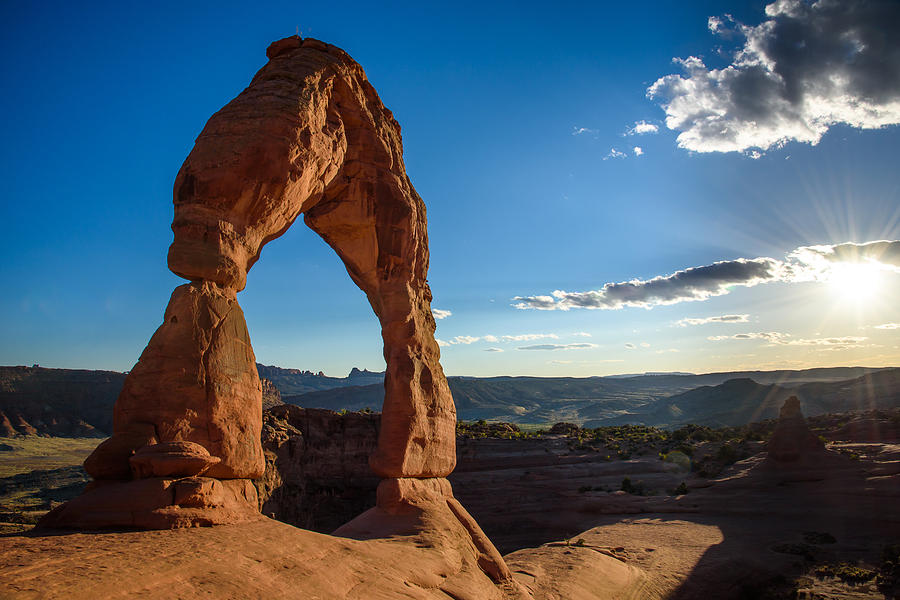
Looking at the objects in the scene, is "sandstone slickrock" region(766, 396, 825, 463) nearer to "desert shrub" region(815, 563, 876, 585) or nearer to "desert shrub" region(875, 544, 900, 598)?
"desert shrub" region(875, 544, 900, 598)

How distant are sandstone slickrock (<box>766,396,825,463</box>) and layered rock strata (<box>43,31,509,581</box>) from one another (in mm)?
22086

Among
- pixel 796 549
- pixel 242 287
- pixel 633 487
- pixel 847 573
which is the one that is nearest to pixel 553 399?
pixel 633 487

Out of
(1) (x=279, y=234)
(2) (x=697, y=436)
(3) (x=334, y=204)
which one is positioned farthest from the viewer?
(2) (x=697, y=436)

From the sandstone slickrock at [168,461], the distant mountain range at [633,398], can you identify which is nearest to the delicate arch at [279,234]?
the sandstone slickrock at [168,461]

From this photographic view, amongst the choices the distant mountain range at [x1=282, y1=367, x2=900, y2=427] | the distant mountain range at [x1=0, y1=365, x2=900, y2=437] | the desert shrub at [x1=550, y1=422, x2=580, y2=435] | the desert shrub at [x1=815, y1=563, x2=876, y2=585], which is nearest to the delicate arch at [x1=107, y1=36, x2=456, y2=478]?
the desert shrub at [x1=815, y1=563, x2=876, y2=585]

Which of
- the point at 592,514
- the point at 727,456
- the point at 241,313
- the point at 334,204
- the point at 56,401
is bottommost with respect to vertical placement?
the point at 592,514

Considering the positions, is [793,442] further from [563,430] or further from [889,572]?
[563,430]

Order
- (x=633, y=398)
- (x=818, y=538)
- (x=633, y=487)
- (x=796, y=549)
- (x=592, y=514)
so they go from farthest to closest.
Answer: (x=633, y=398) → (x=633, y=487) → (x=592, y=514) → (x=818, y=538) → (x=796, y=549)

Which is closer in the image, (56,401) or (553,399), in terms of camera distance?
(56,401)

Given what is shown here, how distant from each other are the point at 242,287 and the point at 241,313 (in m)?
0.45

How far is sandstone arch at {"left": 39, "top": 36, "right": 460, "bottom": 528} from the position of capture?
20.1 feet

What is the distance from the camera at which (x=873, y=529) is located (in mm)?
19062

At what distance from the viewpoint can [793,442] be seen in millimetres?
25969

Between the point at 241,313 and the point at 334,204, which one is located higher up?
the point at 334,204
